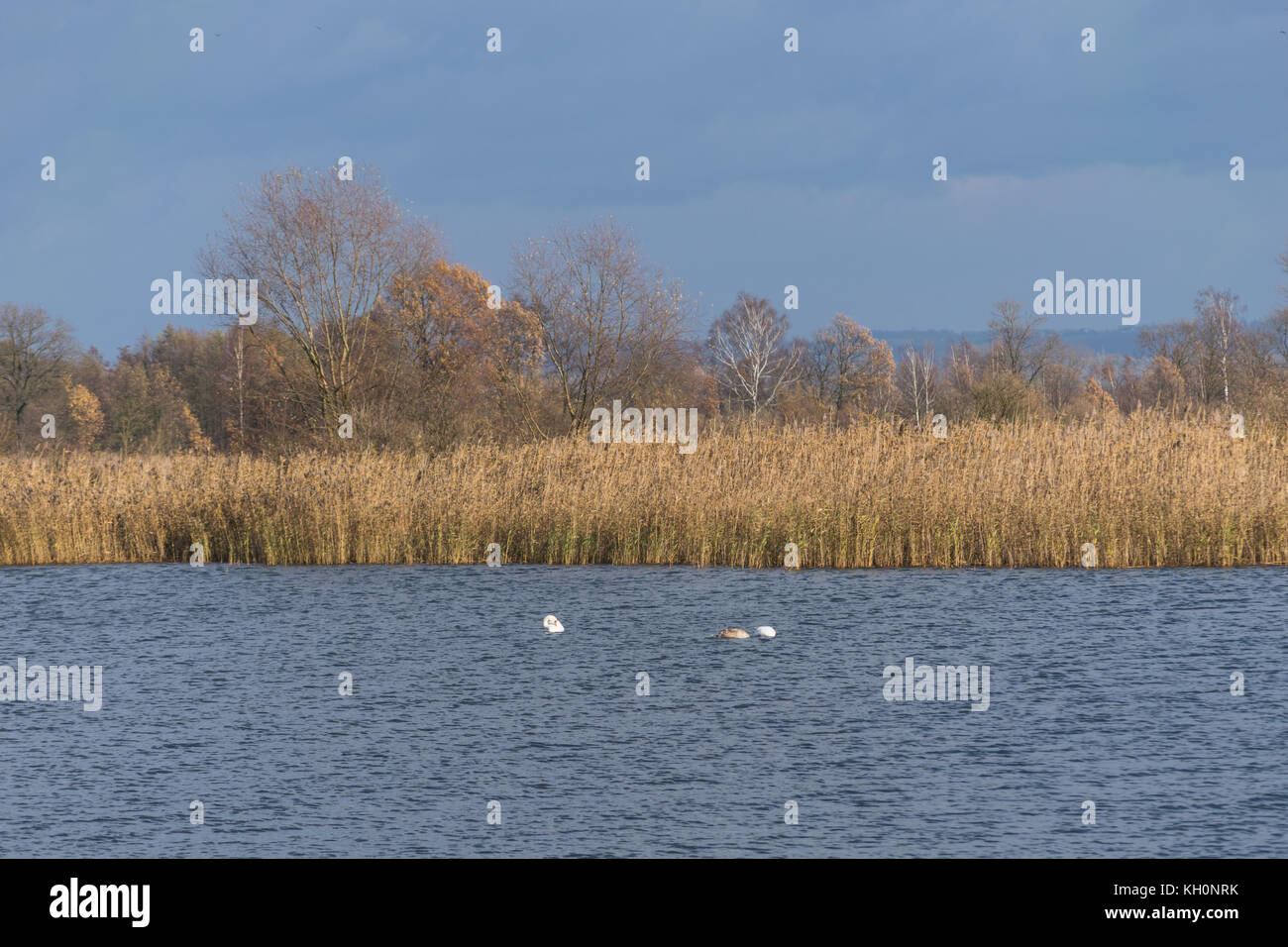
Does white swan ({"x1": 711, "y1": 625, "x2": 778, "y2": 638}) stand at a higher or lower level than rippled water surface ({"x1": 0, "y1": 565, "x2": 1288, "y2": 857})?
higher

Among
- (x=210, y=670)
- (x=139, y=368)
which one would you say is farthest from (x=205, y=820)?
(x=139, y=368)

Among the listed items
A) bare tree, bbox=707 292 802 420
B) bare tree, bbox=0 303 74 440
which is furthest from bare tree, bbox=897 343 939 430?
bare tree, bbox=0 303 74 440

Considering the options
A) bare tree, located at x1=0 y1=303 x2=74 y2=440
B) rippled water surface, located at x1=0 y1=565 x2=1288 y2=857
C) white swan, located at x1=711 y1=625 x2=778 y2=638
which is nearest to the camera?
rippled water surface, located at x1=0 y1=565 x2=1288 y2=857

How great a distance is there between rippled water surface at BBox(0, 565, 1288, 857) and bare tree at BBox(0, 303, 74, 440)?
177 ft

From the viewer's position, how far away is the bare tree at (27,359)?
69375 millimetres

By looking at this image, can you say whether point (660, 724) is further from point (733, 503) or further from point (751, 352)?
point (751, 352)

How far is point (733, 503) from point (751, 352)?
170ft

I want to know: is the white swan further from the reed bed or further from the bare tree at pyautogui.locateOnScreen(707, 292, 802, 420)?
the bare tree at pyautogui.locateOnScreen(707, 292, 802, 420)

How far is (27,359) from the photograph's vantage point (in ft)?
233

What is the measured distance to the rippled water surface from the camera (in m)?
9.20

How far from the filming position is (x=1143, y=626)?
16.8m

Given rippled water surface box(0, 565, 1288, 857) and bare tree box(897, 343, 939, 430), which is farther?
bare tree box(897, 343, 939, 430)

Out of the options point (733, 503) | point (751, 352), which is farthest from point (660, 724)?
point (751, 352)
